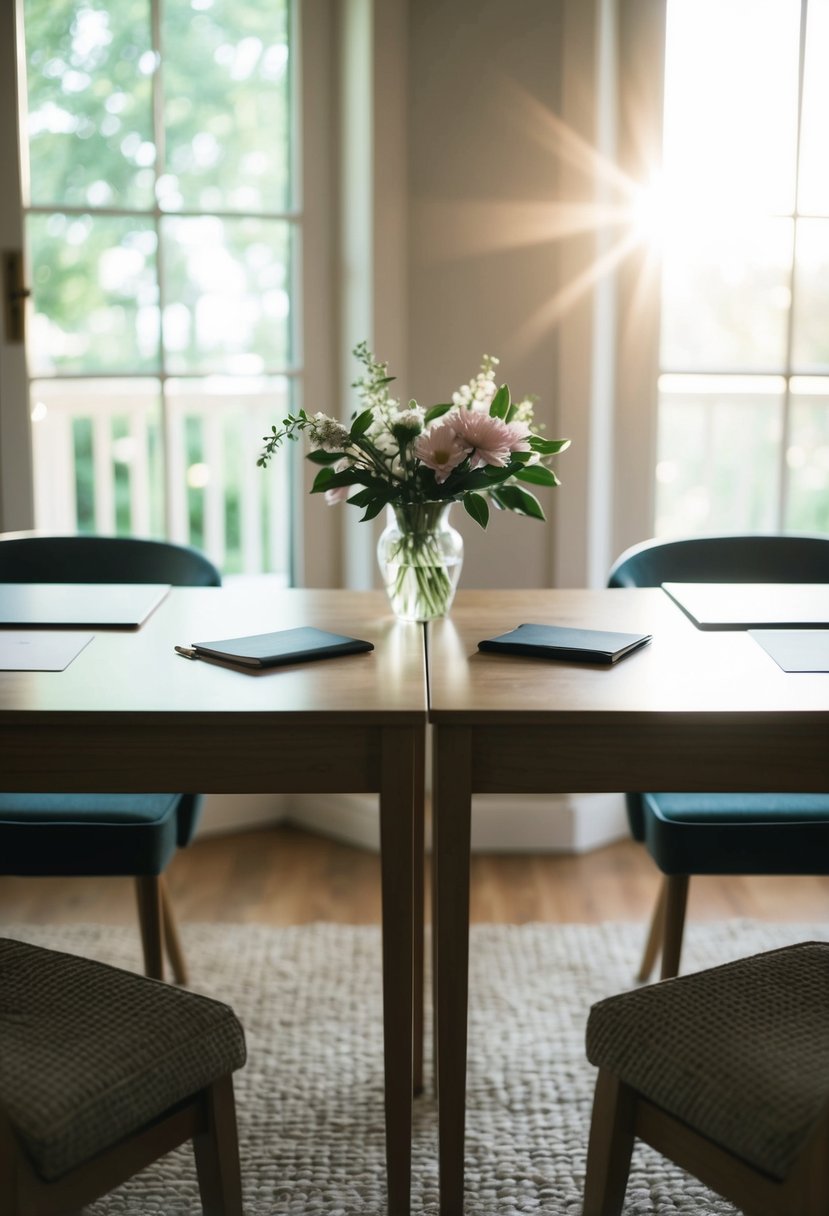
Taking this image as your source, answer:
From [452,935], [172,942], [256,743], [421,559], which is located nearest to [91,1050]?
[256,743]

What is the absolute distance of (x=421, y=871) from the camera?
6.85ft

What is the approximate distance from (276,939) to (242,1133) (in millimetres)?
692

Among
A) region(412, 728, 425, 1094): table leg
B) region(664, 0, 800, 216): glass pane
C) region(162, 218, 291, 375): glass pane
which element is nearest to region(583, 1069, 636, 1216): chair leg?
region(412, 728, 425, 1094): table leg

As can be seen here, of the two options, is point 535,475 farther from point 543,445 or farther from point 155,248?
point 155,248

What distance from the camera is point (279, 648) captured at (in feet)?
5.88

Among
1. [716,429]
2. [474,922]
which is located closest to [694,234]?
[716,429]

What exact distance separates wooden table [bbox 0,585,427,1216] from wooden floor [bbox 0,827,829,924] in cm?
117

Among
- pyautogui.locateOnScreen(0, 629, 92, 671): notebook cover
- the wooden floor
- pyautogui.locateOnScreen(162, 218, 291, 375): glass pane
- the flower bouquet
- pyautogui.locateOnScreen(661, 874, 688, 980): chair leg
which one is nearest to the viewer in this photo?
pyautogui.locateOnScreen(0, 629, 92, 671): notebook cover

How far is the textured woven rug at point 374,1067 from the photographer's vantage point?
6.11ft

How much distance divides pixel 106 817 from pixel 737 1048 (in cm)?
108

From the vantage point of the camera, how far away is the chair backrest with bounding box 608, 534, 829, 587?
2.43 m

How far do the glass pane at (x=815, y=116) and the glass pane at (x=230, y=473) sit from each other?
137cm

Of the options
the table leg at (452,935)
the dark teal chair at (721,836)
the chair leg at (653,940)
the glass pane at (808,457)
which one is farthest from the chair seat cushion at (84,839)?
the glass pane at (808,457)

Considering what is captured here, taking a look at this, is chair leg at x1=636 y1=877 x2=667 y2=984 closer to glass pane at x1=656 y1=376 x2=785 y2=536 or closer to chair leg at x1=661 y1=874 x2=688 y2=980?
chair leg at x1=661 y1=874 x2=688 y2=980
